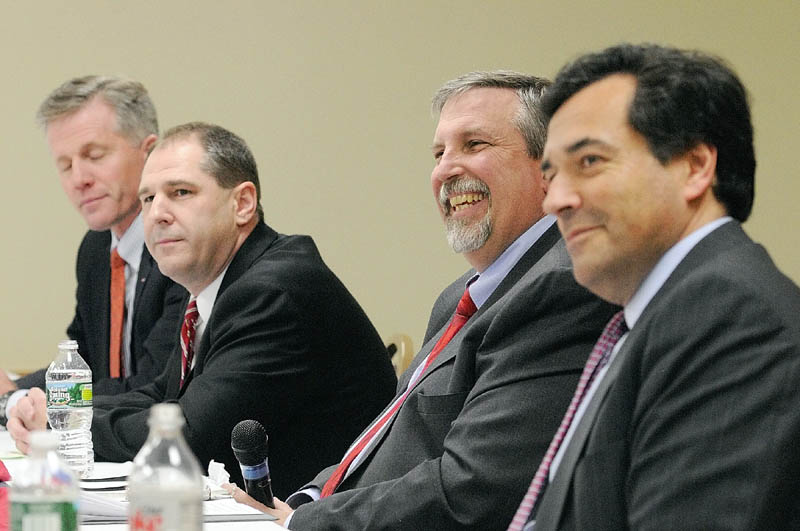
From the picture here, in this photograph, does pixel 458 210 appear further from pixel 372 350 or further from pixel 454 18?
pixel 454 18

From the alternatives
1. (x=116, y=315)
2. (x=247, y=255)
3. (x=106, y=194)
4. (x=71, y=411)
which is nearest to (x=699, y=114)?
(x=247, y=255)

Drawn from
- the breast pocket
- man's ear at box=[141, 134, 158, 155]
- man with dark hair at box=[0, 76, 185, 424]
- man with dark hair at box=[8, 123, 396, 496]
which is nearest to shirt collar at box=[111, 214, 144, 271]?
man with dark hair at box=[0, 76, 185, 424]

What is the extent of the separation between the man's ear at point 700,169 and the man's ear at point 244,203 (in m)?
1.93

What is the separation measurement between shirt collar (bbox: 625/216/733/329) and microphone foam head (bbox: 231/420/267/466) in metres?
0.79

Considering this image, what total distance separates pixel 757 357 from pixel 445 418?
91cm

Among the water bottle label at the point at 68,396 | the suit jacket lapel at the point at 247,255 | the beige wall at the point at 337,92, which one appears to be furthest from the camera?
the beige wall at the point at 337,92

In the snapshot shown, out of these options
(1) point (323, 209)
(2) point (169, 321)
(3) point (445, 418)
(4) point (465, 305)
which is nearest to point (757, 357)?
(3) point (445, 418)

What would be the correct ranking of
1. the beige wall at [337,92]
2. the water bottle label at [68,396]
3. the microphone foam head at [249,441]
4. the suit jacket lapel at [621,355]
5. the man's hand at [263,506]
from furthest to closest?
1. the beige wall at [337,92]
2. the water bottle label at [68,396]
3. the man's hand at [263,506]
4. the microphone foam head at [249,441]
5. the suit jacket lapel at [621,355]

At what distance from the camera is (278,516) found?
2236mm

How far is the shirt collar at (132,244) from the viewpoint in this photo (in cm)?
416

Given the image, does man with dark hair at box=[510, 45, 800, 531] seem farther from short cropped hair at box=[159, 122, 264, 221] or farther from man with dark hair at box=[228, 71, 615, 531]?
short cropped hair at box=[159, 122, 264, 221]

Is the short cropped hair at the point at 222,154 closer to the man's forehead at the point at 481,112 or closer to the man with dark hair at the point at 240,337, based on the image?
the man with dark hair at the point at 240,337

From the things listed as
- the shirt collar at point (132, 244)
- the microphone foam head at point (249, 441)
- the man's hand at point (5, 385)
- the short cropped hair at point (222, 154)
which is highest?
the short cropped hair at point (222, 154)

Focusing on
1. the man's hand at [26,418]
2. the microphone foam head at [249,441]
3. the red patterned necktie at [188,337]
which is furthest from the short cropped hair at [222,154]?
the microphone foam head at [249,441]
